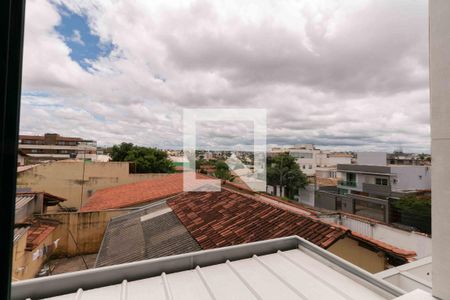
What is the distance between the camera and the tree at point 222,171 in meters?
7.59

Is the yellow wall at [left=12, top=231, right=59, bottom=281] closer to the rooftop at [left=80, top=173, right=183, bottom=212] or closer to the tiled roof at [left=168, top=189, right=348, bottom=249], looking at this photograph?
the rooftop at [left=80, top=173, right=183, bottom=212]

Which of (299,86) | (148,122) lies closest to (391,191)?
(299,86)

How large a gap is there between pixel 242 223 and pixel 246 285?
236 cm

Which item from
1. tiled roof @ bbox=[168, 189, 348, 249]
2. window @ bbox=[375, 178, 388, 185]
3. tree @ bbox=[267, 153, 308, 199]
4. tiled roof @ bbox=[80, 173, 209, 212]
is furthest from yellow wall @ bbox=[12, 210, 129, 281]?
window @ bbox=[375, 178, 388, 185]

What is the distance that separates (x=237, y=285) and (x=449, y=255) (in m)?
0.69

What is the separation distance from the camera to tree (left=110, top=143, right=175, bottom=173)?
12188mm

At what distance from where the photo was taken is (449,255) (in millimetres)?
596

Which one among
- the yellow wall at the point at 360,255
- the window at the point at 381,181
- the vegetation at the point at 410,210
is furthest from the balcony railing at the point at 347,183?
the yellow wall at the point at 360,255

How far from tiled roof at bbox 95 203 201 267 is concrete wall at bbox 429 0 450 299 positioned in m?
2.46

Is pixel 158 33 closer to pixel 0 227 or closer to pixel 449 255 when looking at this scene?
pixel 0 227

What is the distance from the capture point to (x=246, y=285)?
2.95ft

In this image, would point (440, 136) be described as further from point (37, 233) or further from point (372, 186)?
point (372, 186)

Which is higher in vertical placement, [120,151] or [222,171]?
[120,151]

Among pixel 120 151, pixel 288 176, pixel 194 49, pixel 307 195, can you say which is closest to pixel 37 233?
pixel 194 49
